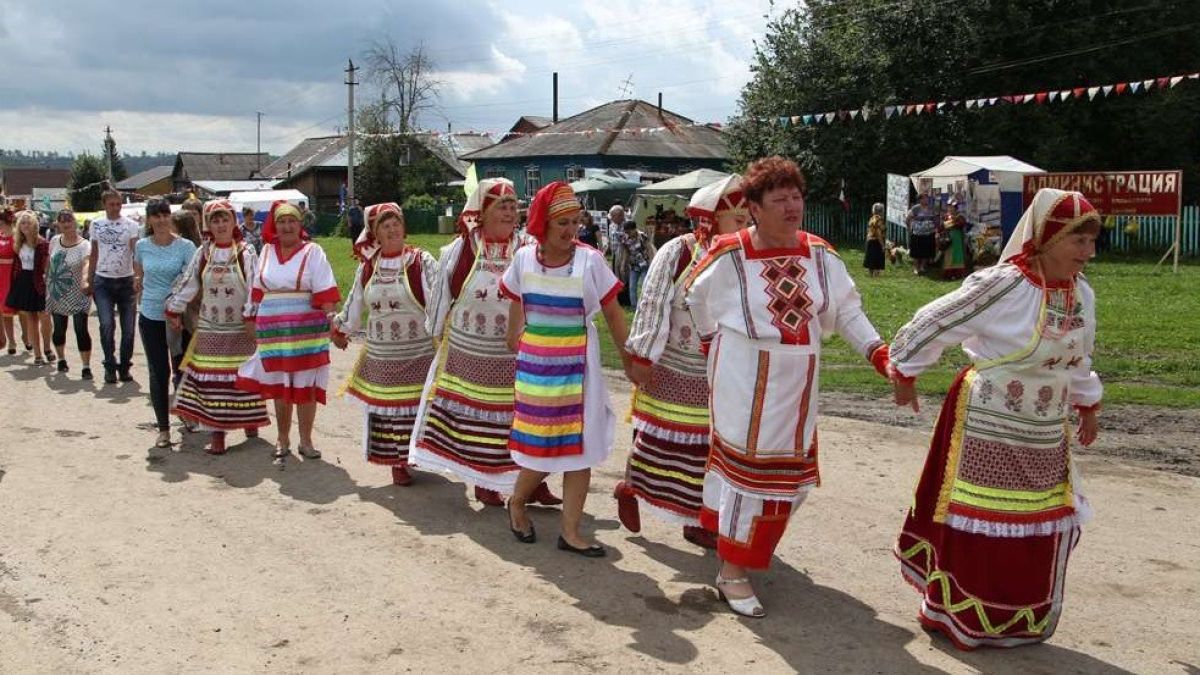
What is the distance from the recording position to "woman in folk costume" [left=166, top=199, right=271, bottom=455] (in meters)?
8.72

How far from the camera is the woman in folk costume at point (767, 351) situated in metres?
4.99

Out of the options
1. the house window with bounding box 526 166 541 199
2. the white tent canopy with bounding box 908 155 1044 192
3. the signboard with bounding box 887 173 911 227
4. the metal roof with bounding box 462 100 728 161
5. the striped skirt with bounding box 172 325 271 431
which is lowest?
the striped skirt with bounding box 172 325 271 431

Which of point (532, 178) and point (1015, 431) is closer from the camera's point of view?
point (1015, 431)

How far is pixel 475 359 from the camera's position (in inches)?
271

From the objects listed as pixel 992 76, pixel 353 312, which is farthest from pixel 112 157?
pixel 353 312

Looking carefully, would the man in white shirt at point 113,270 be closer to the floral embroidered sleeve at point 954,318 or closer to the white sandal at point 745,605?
the white sandal at point 745,605

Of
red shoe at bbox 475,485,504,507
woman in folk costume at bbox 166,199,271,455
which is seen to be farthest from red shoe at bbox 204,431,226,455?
red shoe at bbox 475,485,504,507

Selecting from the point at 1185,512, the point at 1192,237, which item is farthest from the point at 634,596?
the point at 1192,237

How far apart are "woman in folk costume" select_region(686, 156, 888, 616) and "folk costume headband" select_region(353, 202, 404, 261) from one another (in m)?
3.02

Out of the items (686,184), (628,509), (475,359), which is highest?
(686,184)

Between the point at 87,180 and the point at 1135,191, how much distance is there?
3196 inches

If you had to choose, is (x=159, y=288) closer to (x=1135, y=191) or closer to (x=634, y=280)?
(x=634, y=280)

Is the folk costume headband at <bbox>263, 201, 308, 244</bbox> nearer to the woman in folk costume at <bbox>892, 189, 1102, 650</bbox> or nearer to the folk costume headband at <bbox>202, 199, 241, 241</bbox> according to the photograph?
the folk costume headband at <bbox>202, 199, 241, 241</bbox>

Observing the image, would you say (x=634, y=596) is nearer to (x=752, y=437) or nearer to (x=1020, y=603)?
(x=752, y=437)
